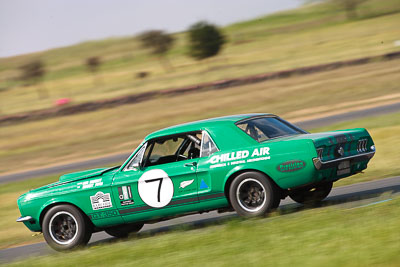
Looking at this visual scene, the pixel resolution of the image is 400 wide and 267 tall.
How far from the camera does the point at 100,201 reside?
8.16 metres

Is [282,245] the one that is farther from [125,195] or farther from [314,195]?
[314,195]

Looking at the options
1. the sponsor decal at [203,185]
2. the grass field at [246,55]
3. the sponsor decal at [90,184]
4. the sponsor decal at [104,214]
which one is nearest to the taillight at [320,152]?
the sponsor decal at [203,185]

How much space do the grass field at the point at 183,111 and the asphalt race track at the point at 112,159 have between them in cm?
174

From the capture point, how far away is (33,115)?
131 ft

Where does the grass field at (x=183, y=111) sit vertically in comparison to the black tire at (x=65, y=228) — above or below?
above

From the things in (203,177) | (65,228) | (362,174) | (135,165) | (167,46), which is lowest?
(362,174)

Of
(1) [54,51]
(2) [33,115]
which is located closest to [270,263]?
(2) [33,115]

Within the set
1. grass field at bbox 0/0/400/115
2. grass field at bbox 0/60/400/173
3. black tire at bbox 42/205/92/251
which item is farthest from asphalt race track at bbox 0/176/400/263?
grass field at bbox 0/0/400/115

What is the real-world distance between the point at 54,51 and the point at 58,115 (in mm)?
99215

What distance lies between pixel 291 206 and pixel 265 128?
4.68 ft

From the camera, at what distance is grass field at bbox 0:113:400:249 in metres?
10.7

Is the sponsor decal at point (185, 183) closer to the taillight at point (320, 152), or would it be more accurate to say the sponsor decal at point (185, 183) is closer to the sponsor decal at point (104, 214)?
the sponsor decal at point (104, 214)

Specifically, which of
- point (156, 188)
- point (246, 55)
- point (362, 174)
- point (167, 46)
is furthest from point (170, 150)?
point (167, 46)

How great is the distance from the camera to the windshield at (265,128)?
7740mm
